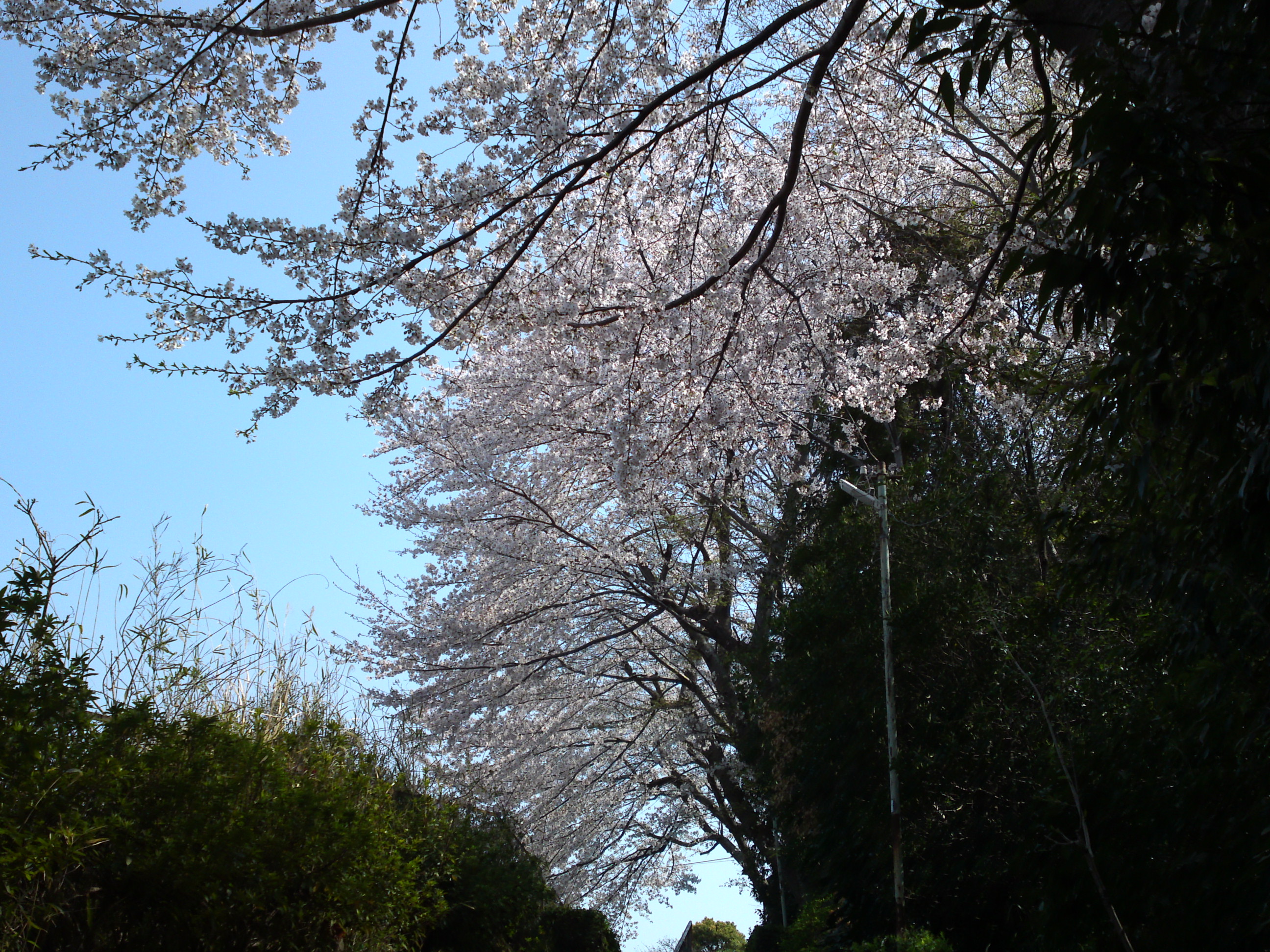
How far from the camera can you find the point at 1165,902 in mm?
5258

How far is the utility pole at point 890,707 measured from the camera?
8312 mm

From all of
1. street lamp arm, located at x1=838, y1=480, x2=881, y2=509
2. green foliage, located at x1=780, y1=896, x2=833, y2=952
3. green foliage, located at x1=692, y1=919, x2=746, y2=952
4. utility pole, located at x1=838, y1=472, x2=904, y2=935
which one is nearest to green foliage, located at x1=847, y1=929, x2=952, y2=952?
utility pole, located at x1=838, y1=472, x2=904, y2=935

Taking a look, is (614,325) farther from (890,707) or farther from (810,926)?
(810,926)

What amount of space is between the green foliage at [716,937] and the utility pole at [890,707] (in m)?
18.3

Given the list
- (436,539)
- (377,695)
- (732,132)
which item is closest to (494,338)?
(732,132)

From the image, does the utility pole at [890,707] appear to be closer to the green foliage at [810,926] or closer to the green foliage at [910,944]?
the green foliage at [910,944]

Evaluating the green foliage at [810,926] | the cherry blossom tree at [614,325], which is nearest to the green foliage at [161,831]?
the cherry blossom tree at [614,325]

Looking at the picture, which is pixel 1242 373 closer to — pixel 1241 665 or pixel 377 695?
pixel 1241 665

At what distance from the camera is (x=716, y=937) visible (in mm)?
27375

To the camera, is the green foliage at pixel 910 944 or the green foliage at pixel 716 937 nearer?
the green foliage at pixel 910 944

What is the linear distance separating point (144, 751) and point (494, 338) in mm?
4023

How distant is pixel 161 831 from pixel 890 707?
659cm

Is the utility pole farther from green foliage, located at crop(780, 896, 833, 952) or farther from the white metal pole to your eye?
green foliage, located at crop(780, 896, 833, 952)

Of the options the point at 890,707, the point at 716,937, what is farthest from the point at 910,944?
the point at 716,937
